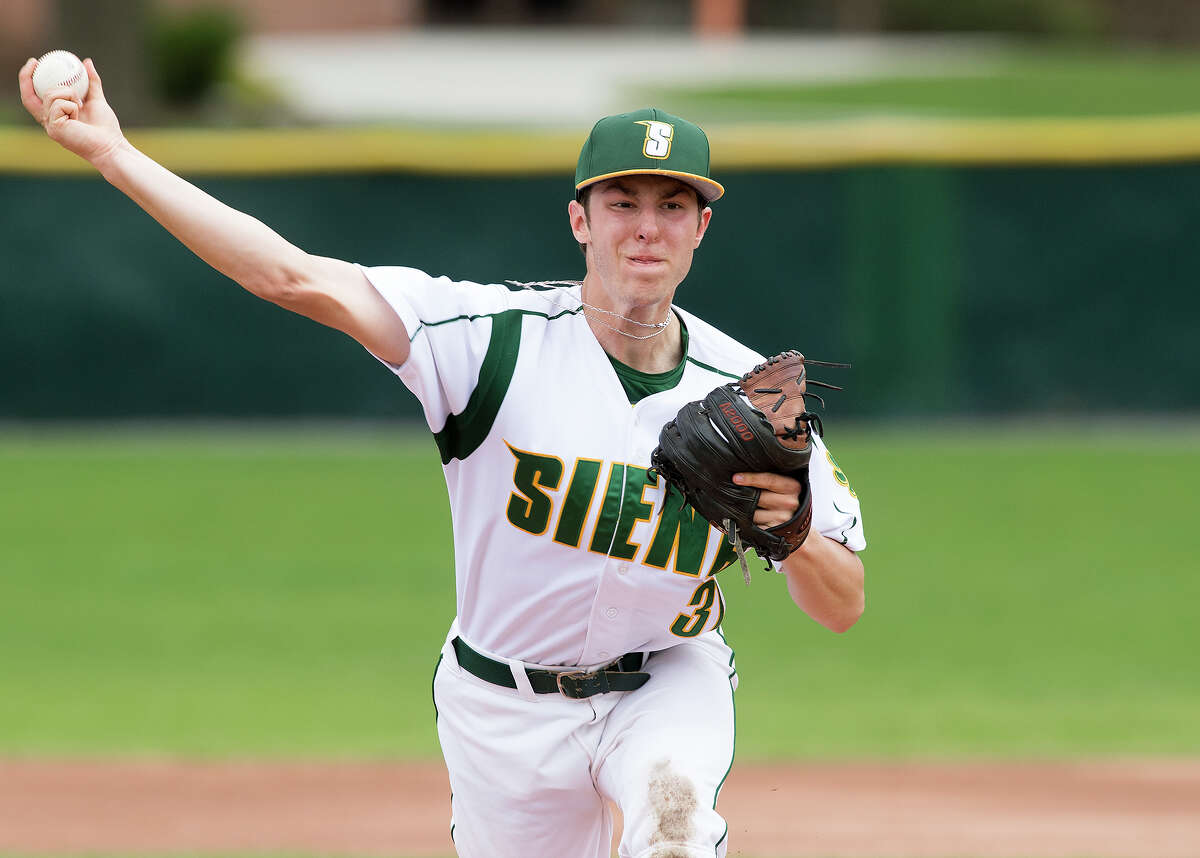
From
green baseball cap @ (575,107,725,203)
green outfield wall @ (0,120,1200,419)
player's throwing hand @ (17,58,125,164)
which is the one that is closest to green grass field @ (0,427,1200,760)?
green outfield wall @ (0,120,1200,419)

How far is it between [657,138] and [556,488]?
0.78 meters

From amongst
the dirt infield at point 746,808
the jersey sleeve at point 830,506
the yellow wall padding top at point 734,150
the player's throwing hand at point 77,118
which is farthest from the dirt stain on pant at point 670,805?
the yellow wall padding top at point 734,150

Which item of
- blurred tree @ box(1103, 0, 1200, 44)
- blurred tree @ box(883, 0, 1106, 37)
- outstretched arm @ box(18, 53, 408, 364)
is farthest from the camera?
blurred tree @ box(1103, 0, 1200, 44)

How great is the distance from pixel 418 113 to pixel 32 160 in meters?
17.0

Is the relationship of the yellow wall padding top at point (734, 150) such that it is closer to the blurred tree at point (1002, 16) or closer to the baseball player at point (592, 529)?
the baseball player at point (592, 529)

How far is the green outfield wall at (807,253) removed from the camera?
1406 centimetres

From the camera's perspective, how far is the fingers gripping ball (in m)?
3.44

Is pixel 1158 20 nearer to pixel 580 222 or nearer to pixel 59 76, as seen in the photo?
pixel 580 222

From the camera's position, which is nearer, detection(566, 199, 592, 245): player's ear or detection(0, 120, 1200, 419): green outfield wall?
detection(566, 199, 592, 245): player's ear

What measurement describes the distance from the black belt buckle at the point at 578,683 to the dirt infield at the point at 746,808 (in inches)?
94.6

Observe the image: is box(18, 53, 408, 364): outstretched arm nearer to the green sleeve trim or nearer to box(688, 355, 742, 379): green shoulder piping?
the green sleeve trim

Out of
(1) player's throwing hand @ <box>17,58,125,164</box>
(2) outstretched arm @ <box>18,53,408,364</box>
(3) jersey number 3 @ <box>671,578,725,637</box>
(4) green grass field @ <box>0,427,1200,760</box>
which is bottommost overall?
(3) jersey number 3 @ <box>671,578,725,637</box>

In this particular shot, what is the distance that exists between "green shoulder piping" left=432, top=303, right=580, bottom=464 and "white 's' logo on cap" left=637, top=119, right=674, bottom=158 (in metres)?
0.48

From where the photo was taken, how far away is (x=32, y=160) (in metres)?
13.8
